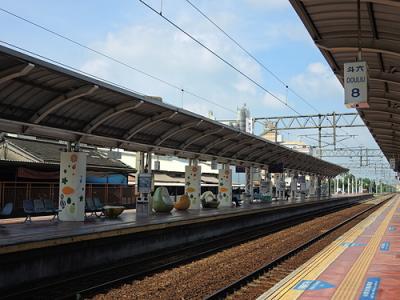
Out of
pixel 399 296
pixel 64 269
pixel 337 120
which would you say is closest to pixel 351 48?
pixel 399 296

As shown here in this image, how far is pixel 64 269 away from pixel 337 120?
30041mm

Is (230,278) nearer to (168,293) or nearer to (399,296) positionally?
(168,293)

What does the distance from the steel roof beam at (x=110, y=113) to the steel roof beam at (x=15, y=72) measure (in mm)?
4829

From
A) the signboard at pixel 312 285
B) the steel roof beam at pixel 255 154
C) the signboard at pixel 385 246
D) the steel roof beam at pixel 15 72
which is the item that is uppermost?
the steel roof beam at pixel 15 72

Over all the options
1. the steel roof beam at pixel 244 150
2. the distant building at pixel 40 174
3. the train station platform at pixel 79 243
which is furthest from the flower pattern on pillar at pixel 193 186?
the distant building at pixel 40 174

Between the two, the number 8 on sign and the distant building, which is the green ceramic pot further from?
the number 8 on sign

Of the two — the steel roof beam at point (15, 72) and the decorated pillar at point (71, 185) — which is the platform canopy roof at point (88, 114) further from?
the decorated pillar at point (71, 185)

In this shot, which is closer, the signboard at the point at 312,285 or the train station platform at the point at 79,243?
the signboard at the point at 312,285

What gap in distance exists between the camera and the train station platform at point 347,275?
857 centimetres

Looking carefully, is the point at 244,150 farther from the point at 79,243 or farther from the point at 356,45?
the point at 79,243

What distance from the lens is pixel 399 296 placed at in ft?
27.2

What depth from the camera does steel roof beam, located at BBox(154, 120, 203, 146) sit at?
776 inches

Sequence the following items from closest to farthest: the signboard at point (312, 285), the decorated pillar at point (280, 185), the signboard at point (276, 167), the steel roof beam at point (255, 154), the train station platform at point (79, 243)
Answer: the signboard at point (312, 285) < the train station platform at point (79, 243) < the steel roof beam at point (255, 154) < the signboard at point (276, 167) < the decorated pillar at point (280, 185)

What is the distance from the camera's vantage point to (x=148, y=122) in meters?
17.8
